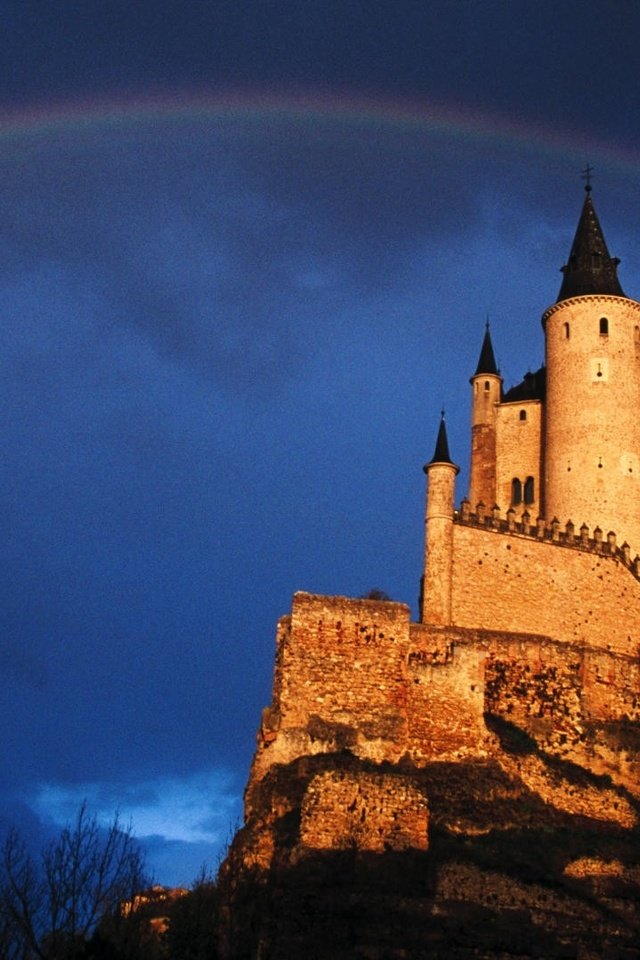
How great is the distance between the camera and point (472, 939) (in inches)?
1730

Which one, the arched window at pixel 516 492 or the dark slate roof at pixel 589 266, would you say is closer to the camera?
the arched window at pixel 516 492

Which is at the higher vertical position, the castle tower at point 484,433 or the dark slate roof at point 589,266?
the dark slate roof at point 589,266

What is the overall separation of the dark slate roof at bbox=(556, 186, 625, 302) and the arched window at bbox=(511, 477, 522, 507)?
36.0ft

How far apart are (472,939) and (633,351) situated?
43.1m

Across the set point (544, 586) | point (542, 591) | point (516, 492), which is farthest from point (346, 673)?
point (516, 492)

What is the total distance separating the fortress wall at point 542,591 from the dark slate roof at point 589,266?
18.3m

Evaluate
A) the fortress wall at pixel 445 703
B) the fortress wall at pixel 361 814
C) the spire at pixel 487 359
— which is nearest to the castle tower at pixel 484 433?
the spire at pixel 487 359

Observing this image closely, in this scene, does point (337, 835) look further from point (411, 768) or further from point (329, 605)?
point (329, 605)

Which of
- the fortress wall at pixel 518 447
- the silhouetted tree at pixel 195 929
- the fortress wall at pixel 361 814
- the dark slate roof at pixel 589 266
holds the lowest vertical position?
the silhouetted tree at pixel 195 929

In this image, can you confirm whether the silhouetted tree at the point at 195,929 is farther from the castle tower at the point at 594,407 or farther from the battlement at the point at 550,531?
the castle tower at the point at 594,407

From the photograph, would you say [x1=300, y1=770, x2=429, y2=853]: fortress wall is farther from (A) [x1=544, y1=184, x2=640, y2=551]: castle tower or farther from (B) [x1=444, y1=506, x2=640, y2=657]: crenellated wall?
(A) [x1=544, y1=184, x2=640, y2=551]: castle tower

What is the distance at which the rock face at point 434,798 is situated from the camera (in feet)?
146

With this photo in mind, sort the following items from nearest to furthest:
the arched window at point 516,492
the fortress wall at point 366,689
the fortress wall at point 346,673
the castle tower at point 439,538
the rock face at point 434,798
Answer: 1. the rock face at point 434,798
2. the fortress wall at point 366,689
3. the fortress wall at point 346,673
4. the castle tower at point 439,538
5. the arched window at point 516,492

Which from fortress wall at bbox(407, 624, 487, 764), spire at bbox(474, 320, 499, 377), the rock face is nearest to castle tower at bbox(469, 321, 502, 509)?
spire at bbox(474, 320, 499, 377)
